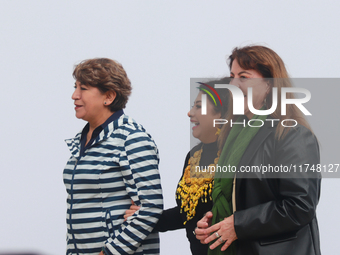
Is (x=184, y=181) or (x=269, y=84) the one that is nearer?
(x=269, y=84)

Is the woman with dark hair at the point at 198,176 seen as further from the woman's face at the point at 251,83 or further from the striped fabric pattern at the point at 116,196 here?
the woman's face at the point at 251,83

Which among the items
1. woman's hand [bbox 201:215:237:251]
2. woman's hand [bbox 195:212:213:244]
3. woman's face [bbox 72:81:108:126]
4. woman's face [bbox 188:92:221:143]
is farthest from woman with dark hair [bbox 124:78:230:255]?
woman's face [bbox 72:81:108:126]

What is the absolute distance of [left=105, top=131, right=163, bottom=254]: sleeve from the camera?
1605mm

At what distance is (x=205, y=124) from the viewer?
1.75 meters

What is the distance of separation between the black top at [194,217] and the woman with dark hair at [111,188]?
9 cm

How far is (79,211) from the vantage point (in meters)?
1.66

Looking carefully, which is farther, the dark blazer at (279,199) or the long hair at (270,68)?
the long hair at (270,68)

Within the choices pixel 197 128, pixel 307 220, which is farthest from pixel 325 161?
pixel 307 220

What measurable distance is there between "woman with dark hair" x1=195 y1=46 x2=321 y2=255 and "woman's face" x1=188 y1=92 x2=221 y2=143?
23cm

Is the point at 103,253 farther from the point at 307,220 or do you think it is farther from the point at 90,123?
the point at 307,220

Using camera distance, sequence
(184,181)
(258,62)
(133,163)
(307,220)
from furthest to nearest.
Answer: (184,181) → (133,163) → (258,62) → (307,220)

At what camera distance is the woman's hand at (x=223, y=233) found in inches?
53.6

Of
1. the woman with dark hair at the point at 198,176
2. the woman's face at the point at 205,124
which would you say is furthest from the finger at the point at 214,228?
the woman's face at the point at 205,124

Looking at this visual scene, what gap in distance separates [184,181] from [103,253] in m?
0.43
